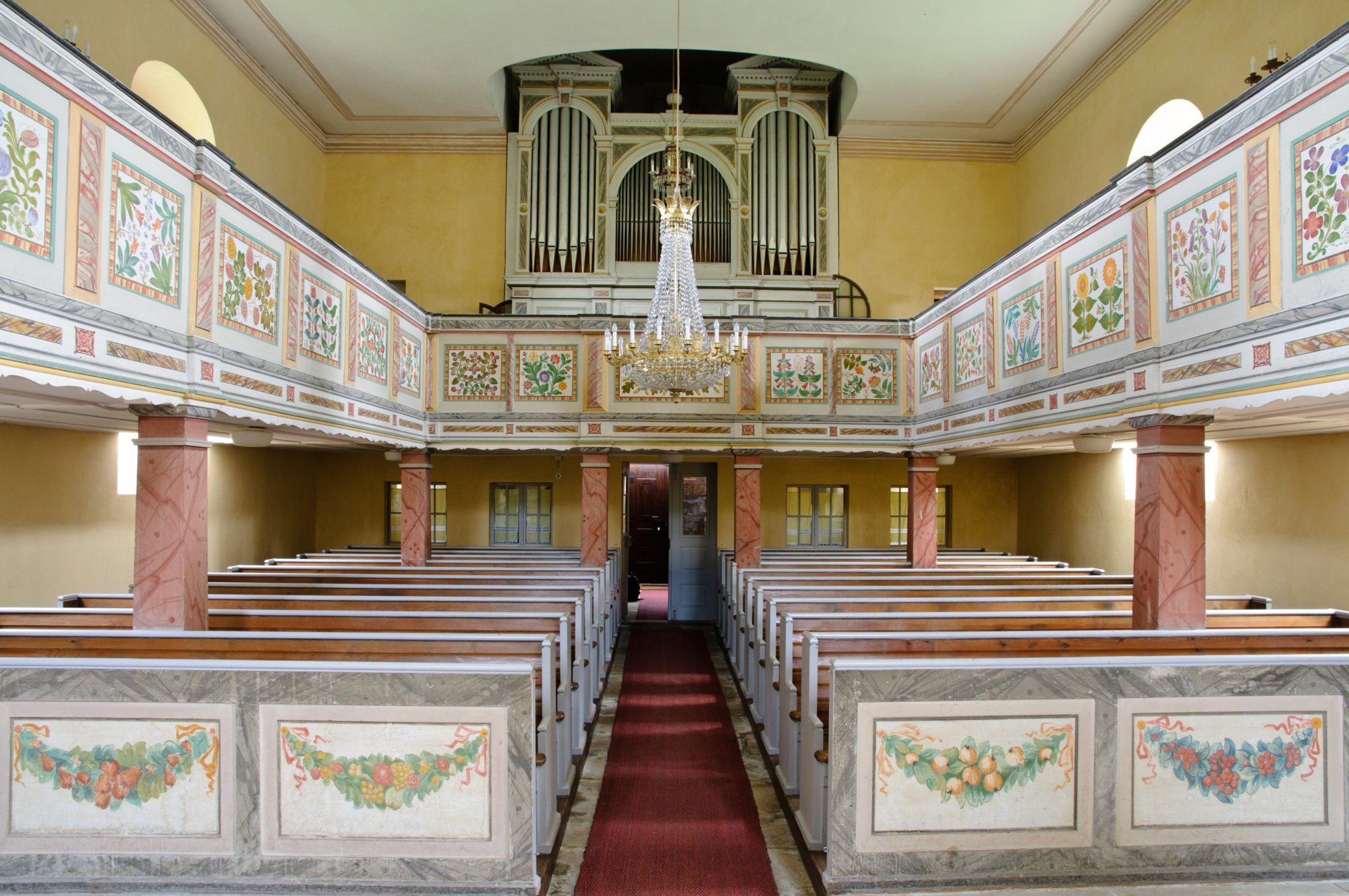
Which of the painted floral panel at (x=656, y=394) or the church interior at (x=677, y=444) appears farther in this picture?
the painted floral panel at (x=656, y=394)

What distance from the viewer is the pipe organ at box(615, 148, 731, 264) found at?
520 inches

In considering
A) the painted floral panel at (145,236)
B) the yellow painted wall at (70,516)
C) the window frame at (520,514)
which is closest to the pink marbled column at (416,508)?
the yellow painted wall at (70,516)

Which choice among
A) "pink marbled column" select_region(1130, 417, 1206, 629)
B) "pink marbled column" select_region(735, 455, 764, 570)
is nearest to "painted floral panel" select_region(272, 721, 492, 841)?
"pink marbled column" select_region(1130, 417, 1206, 629)

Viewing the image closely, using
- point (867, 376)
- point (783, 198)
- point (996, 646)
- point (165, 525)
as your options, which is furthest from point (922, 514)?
point (165, 525)

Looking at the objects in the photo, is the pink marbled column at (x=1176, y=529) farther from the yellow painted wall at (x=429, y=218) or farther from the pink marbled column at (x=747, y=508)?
the yellow painted wall at (x=429, y=218)

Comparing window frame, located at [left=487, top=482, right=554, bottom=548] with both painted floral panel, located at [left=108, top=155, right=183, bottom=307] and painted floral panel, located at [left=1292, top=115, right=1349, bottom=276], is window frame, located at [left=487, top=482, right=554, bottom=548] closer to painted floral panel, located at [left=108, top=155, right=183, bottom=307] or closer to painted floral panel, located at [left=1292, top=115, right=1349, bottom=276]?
painted floral panel, located at [left=108, top=155, right=183, bottom=307]

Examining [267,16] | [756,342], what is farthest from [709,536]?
[267,16]

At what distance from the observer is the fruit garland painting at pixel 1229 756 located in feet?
12.6

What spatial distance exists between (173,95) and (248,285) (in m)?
5.69

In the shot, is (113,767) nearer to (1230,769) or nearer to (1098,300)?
(1230,769)

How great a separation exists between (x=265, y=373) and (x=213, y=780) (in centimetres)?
333

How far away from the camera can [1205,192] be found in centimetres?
479

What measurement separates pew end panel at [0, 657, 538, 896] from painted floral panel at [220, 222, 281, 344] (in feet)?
9.27

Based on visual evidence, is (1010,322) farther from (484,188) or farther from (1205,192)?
(484,188)
